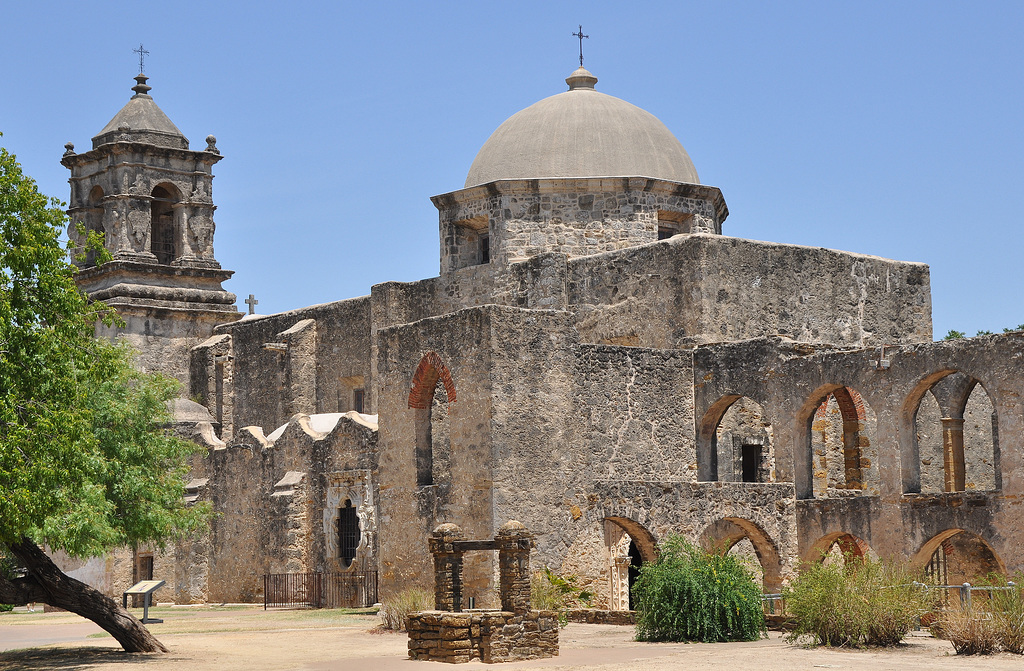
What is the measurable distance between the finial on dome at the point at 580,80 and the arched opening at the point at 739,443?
10.1 metres

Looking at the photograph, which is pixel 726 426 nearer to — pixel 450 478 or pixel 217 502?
pixel 450 478

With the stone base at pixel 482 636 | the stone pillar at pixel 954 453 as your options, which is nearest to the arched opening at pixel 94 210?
the stone pillar at pixel 954 453

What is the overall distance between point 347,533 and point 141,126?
51.0ft

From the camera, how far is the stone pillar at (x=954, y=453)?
24.1 m

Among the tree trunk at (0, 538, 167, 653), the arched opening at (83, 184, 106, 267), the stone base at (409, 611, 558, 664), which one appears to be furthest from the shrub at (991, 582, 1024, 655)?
the arched opening at (83, 184, 106, 267)

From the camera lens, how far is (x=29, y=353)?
47.6 ft

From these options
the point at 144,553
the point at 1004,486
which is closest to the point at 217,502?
the point at 144,553

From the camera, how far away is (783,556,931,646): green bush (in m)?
15.5

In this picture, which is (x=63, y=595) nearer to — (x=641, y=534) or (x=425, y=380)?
(x=425, y=380)

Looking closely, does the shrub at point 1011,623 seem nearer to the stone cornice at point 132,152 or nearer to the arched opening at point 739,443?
the arched opening at point 739,443

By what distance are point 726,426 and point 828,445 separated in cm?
192

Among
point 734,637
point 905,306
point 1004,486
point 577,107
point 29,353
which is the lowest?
point 734,637

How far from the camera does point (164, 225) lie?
3831cm

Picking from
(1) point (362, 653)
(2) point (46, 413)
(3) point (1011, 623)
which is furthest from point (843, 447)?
(2) point (46, 413)
